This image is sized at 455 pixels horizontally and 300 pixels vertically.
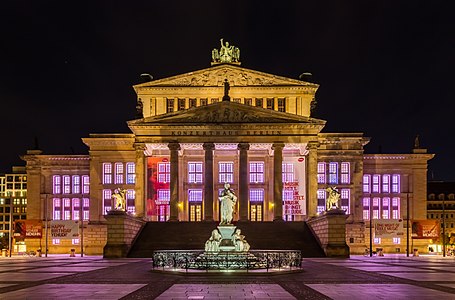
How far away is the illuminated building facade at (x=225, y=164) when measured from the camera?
78.4m

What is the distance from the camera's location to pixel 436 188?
488 ft

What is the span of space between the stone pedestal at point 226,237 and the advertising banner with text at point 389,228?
130 ft

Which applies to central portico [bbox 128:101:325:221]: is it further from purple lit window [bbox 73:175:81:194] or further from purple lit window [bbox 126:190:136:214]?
purple lit window [bbox 73:175:81:194]

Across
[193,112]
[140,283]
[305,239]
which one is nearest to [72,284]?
[140,283]

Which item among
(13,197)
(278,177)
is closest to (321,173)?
Answer: (278,177)

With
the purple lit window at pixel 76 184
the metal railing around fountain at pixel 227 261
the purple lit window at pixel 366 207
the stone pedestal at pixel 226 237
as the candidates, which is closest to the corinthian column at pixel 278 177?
the purple lit window at pixel 366 207

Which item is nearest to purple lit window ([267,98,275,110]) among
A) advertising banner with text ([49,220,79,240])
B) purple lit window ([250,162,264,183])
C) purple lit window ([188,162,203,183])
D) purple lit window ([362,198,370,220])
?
purple lit window ([250,162,264,183])

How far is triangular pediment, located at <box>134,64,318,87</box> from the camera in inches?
3351

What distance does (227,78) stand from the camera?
85500 mm

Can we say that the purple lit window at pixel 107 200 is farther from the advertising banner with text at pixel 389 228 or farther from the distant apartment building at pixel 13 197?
the distant apartment building at pixel 13 197

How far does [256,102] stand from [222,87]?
4.98m

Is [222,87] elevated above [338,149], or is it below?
above

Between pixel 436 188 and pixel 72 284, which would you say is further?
pixel 436 188

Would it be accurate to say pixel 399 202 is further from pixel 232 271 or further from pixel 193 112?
pixel 232 271
